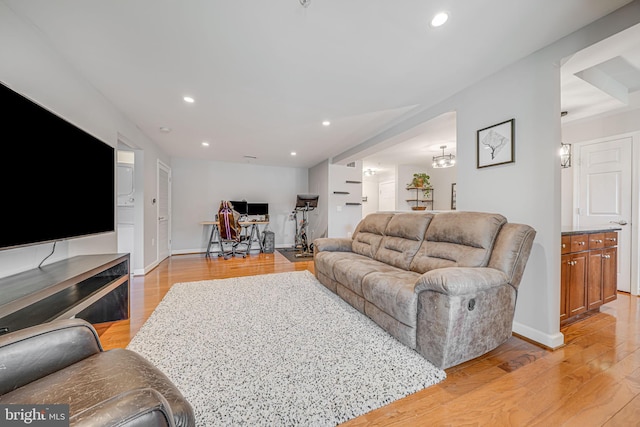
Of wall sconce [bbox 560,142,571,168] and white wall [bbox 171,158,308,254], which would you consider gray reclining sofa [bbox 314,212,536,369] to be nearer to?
wall sconce [bbox 560,142,571,168]

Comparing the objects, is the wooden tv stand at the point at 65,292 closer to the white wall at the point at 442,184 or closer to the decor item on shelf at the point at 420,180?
the decor item on shelf at the point at 420,180

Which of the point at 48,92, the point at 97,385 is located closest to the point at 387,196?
the point at 48,92

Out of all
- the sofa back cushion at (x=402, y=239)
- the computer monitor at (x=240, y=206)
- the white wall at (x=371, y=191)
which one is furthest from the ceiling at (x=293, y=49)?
the white wall at (x=371, y=191)

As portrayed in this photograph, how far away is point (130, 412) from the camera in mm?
521

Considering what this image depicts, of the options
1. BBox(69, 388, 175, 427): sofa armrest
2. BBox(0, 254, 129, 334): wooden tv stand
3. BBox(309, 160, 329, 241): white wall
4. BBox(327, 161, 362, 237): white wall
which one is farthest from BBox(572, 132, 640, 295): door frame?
BBox(0, 254, 129, 334): wooden tv stand

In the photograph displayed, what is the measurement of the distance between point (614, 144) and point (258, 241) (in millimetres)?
6583

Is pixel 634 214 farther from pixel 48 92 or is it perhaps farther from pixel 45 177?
pixel 48 92

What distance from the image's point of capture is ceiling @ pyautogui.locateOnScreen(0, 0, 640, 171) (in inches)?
60.7

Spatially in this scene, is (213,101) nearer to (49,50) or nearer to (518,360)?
(49,50)

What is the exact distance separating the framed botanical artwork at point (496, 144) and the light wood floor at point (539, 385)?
157cm

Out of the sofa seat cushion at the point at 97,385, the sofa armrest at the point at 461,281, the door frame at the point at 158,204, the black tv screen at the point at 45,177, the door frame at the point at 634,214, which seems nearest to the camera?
the sofa seat cushion at the point at 97,385

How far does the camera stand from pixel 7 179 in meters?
1.29

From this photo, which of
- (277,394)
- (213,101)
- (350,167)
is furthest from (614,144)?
(213,101)

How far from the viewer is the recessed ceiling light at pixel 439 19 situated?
5.15 feet
